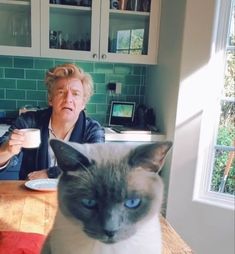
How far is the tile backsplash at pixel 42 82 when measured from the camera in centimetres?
270

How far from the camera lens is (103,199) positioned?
34cm

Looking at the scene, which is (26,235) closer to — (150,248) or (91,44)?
(150,248)

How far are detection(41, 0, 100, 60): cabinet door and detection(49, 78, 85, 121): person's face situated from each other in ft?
3.39

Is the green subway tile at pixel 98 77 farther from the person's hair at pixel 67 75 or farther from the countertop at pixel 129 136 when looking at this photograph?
the person's hair at pixel 67 75

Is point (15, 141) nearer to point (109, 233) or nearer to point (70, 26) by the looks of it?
point (109, 233)

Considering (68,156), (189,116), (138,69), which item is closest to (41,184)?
(68,156)

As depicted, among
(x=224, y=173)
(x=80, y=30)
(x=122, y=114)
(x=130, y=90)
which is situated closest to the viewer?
(x=224, y=173)

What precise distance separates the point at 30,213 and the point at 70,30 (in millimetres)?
1913

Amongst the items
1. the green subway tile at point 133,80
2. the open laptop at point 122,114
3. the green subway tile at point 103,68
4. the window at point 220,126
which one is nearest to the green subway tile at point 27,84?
the green subway tile at point 103,68

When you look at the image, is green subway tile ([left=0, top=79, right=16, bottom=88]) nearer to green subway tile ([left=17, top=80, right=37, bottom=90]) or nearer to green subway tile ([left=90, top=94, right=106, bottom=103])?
green subway tile ([left=17, top=80, right=37, bottom=90])

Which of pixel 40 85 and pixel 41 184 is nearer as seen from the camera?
pixel 41 184

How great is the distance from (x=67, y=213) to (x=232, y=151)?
2.11 metres

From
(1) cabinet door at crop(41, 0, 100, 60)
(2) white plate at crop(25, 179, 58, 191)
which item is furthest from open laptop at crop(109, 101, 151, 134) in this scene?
(2) white plate at crop(25, 179, 58, 191)

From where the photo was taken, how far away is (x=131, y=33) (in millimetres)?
2670
